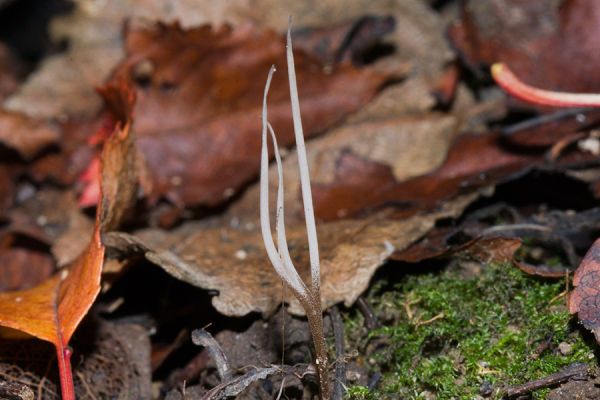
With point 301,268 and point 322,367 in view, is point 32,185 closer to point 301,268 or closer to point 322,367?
point 301,268

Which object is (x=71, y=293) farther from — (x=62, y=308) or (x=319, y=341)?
(x=319, y=341)

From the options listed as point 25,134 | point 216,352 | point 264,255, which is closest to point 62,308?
point 216,352

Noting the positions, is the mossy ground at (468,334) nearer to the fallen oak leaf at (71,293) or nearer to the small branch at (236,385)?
the small branch at (236,385)

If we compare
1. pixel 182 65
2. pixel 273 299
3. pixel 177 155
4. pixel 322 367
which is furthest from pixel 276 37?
pixel 322 367

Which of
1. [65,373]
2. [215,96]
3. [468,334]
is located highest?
[215,96]

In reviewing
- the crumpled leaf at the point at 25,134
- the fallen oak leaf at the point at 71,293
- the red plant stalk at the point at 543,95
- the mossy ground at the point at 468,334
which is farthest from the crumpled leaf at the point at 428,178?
the crumpled leaf at the point at 25,134

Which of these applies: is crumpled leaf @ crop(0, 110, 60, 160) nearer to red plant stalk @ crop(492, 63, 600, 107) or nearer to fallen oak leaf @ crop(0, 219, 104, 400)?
fallen oak leaf @ crop(0, 219, 104, 400)
